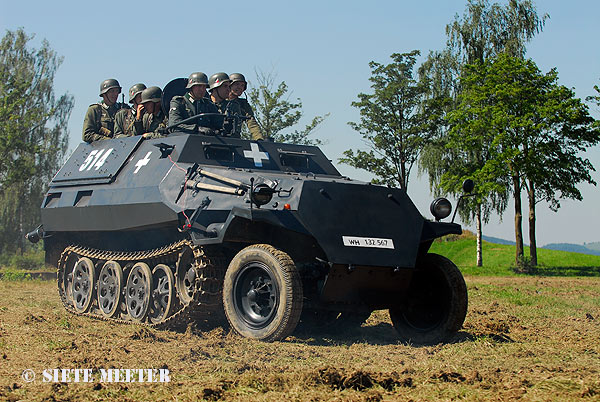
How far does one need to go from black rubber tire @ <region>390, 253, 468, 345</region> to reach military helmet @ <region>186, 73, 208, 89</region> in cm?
454

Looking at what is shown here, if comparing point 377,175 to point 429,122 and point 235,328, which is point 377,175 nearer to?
point 429,122

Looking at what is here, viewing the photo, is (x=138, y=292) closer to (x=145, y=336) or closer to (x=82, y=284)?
(x=82, y=284)

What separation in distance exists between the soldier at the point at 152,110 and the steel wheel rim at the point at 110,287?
2391 mm

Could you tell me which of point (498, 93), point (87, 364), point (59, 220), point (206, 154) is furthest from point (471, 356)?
point (498, 93)

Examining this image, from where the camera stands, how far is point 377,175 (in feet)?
117

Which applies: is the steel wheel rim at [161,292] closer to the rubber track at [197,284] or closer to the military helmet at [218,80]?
the rubber track at [197,284]

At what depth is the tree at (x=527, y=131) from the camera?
101ft

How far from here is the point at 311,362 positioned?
7172 millimetres

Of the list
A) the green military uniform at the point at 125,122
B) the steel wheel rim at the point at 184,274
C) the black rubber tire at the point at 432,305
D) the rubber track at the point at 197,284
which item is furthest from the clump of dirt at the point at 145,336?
the green military uniform at the point at 125,122

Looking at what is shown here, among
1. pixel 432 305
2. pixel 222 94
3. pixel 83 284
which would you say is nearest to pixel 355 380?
pixel 432 305

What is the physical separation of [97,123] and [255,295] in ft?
21.1

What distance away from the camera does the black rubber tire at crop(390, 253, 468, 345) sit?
893 cm

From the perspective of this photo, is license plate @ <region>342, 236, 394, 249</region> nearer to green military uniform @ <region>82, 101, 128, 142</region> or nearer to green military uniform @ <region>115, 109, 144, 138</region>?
green military uniform @ <region>115, 109, 144, 138</region>

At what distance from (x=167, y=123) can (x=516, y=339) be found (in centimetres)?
613
